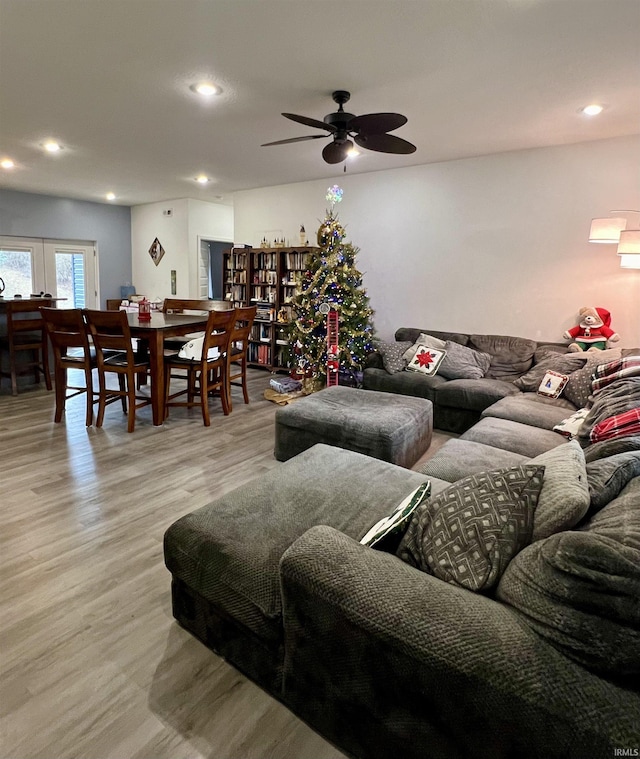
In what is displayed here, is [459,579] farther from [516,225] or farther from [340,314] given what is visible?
[516,225]

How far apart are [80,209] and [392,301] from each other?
19.7ft

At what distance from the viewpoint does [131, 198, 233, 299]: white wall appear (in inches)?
308

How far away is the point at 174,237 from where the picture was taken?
8.05 meters

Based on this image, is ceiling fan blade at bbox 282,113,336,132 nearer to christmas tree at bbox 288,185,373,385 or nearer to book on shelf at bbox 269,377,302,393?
christmas tree at bbox 288,185,373,385

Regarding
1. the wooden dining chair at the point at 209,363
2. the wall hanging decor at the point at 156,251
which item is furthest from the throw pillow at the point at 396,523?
the wall hanging decor at the point at 156,251

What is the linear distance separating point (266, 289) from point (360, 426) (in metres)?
4.02

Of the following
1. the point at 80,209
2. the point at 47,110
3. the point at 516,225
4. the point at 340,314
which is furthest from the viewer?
the point at 80,209

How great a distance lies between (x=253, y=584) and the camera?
4.87 ft

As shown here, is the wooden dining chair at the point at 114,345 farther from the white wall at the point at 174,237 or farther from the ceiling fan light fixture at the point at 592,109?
the white wall at the point at 174,237

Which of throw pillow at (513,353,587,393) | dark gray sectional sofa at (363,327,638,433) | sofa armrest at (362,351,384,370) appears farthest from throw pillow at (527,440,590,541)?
sofa armrest at (362,351,384,370)

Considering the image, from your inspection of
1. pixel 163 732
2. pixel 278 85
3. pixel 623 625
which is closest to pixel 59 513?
pixel 163 732

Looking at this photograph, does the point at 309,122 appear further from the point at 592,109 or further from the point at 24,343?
the point at 24,343

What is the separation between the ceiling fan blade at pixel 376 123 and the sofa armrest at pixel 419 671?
2.37 metres

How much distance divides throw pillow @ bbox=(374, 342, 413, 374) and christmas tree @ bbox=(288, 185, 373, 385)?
28cm
